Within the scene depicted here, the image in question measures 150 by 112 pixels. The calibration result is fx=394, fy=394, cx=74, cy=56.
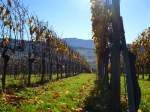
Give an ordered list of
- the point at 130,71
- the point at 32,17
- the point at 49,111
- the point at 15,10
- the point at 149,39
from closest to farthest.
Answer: the point at 130,71
the point at 49,111
the point at 15,10
the point at 32,17
the point at 149,39

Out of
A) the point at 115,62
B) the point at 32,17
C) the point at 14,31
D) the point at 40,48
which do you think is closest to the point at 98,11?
the point at 32,17

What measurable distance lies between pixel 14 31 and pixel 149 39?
41.4 meters

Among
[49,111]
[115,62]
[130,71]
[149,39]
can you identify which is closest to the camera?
[130,71]

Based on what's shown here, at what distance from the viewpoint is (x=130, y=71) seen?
9844mm

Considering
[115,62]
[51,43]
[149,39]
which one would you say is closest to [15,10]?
[115,62]

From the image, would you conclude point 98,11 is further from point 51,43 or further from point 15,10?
point 51,43

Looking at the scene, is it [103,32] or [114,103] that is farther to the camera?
[103,32]

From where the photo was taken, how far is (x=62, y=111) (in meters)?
14.9

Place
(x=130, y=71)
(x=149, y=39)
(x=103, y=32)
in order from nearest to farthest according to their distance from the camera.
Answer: (x=130, y=71) → (x=103, y=32) → (x=149, y=39)

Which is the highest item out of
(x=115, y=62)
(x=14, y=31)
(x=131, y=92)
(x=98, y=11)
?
(x=98, y=11)

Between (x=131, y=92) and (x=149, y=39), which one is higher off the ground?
(x=149, y=39)

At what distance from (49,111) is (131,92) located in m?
4.79

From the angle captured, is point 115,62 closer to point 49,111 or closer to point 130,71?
point 130,71

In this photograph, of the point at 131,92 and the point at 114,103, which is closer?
the point at 131,92
